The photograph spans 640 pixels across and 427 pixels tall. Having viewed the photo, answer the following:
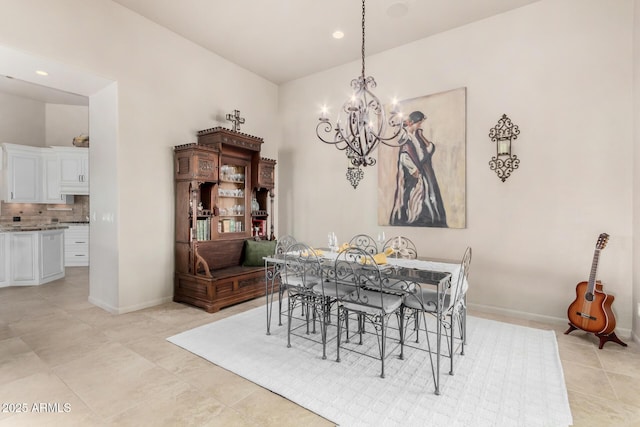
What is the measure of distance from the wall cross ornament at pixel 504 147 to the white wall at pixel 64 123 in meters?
8.18

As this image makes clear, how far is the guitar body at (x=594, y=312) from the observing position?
2.88 meters

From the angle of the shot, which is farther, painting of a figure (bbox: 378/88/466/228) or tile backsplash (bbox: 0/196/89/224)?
tile backsplash (bbox: 0/196/89/224)

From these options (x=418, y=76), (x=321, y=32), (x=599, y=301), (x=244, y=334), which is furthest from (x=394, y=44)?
(x=244, y=334)

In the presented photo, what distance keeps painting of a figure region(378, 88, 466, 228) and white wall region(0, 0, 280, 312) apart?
2.92 metres

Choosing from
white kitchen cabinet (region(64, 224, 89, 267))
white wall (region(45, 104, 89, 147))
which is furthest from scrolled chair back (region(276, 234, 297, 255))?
white wall (region(45, 104, 89, 147))

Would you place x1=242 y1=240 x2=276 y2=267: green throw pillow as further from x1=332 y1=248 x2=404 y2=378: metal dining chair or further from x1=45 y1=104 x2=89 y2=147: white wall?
x1=45 y1=104 x2=89 y2=147: white wall

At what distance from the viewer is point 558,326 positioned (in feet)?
11.3

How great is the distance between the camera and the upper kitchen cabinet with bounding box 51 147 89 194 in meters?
6.62

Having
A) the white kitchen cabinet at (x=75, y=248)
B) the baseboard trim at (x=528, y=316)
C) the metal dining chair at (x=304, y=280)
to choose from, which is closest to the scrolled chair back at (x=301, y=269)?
the metal dining chair at (x=304, y=280)

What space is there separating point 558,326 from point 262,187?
168 inches

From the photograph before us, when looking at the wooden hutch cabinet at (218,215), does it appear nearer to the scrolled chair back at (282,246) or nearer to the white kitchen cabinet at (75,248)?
the scrolled chair back at (282,246)

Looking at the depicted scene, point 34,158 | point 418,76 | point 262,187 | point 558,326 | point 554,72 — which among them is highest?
point 418,76

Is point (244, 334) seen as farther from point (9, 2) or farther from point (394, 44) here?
point (394, 44)

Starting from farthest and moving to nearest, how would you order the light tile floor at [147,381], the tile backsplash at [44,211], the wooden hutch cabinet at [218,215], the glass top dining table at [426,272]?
the tile backsplash at [44,211] → the wooden hutch cabinet at [218,215] → the glass top dining table at [426,272] → the light tile floor at [147,381]
